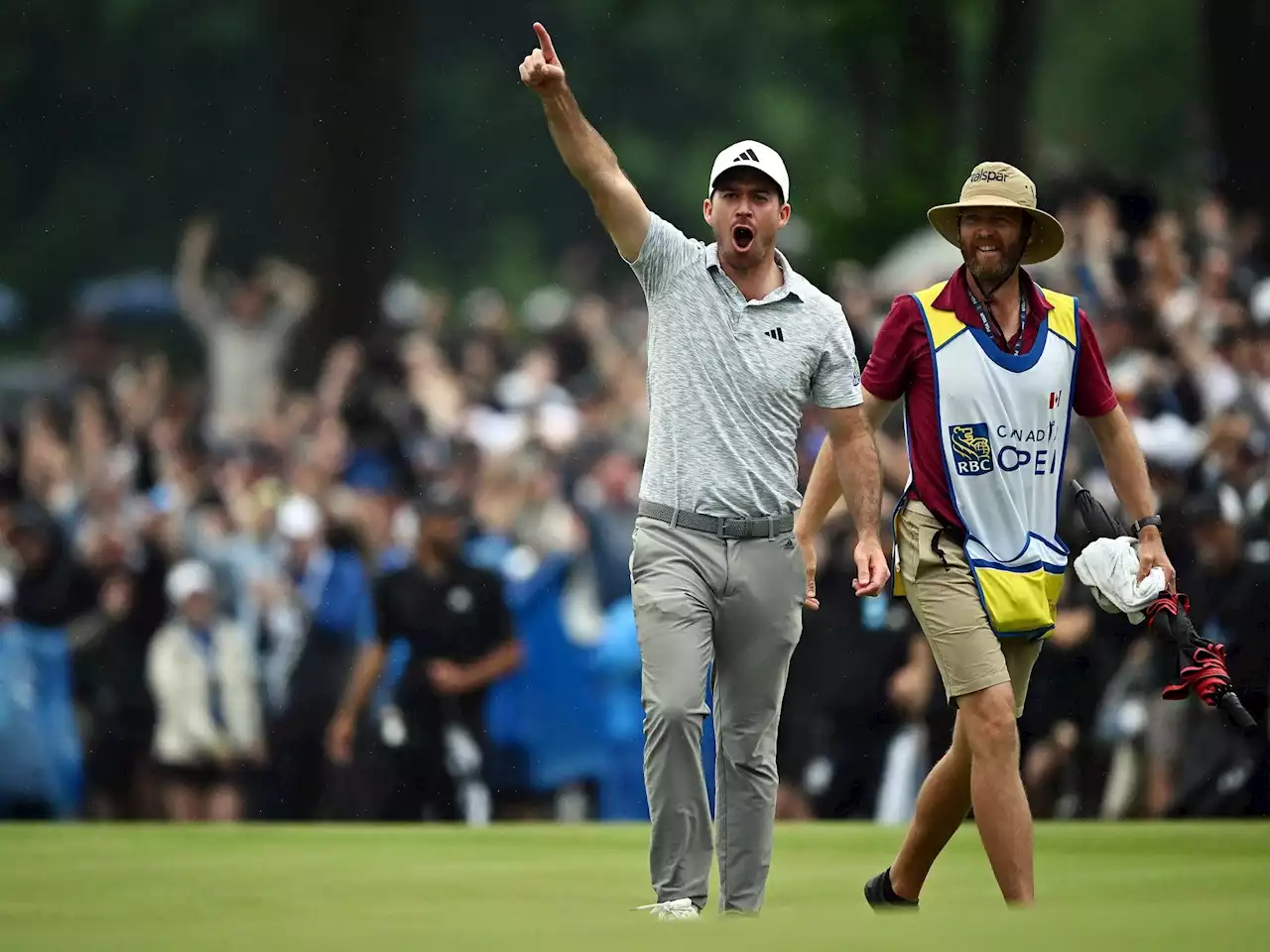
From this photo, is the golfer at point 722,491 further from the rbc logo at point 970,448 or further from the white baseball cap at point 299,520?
the white baseball cap at point 299,520

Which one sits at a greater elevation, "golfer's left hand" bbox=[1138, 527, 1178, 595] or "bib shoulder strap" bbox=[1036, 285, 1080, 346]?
"bib shoulder strap" bbox=[1036, 285, 1080, 346]

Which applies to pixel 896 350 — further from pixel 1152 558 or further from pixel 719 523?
pixel 1152 558

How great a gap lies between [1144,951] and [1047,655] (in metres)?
7.33

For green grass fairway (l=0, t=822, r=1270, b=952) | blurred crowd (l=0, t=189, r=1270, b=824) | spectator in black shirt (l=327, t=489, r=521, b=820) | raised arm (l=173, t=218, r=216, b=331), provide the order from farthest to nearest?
raised arm (l=173, t=218, r=216, b=331), spectator in black shirt (l=327, t=489, r=521, b=820), blurred crowd (l=0, t=189, r=1270, b=824), green grass fairway (l=0, t=822, r=1270, b=952)

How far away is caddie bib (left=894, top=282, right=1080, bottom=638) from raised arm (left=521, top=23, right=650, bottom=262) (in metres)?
0.99

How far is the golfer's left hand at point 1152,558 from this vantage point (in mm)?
8820

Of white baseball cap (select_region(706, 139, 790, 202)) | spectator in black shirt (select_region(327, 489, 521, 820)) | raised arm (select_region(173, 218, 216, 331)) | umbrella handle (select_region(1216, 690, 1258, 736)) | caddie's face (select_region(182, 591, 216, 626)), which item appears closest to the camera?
umbrella handle (select_region(1216, 690, 1258, 736))

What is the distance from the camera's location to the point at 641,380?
17922 mm

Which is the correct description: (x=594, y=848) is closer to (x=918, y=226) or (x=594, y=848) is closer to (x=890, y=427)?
(x=890, y=427)

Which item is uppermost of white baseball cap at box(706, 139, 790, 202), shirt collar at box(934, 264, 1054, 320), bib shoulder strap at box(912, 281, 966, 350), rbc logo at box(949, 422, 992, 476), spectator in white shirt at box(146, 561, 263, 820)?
white baseball cap at box(706, 139, 790, 202)

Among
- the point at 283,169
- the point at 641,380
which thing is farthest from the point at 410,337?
the point at 283,169

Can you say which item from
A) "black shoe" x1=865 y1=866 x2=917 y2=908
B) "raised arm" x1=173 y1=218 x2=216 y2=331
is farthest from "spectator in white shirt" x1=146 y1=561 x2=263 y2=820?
"raised arm" x1=173 y1=218 x2=216 y2=331

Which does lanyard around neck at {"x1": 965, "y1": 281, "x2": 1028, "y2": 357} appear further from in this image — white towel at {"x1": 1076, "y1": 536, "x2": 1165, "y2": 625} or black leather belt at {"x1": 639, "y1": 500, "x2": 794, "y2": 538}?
black leather belt at {"x1": 639, "y1": 500, "x2": 794, "y2": 538}

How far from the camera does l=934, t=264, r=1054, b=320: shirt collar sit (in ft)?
28.9
